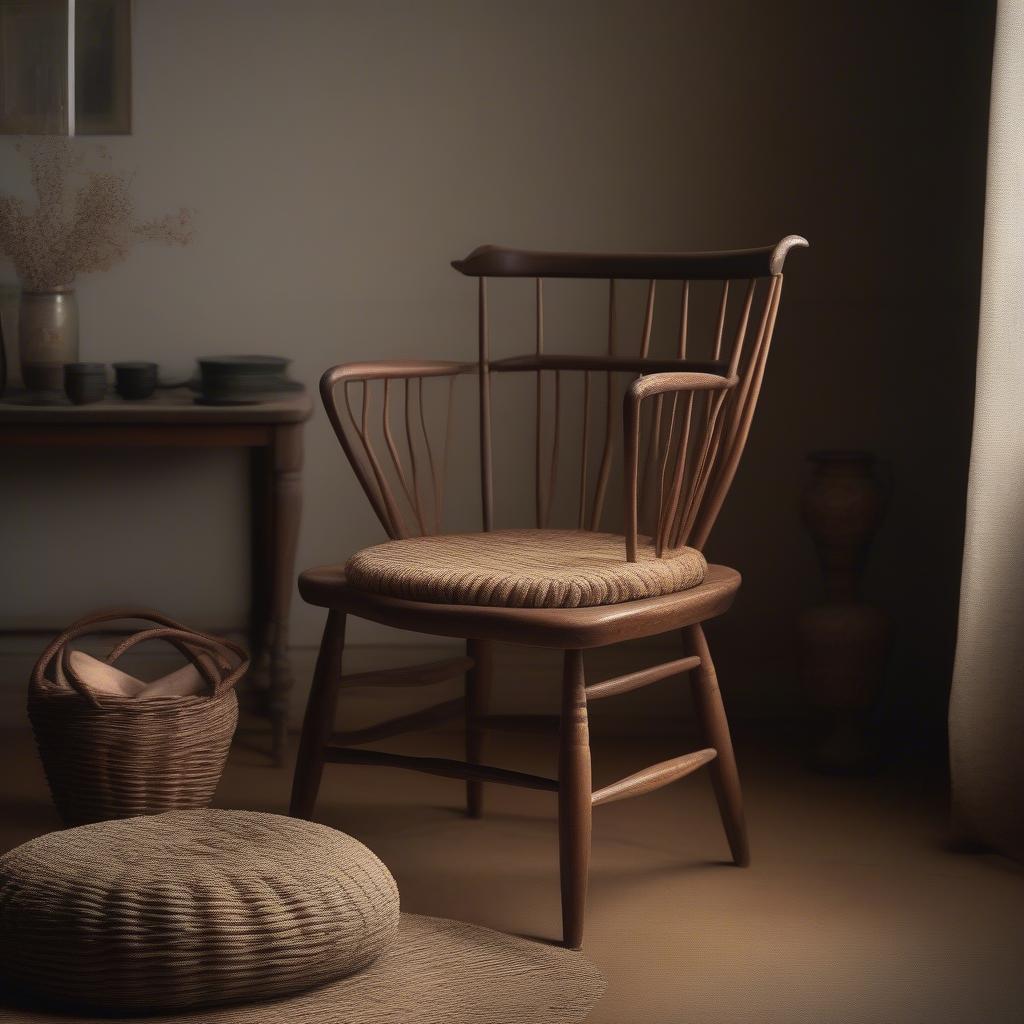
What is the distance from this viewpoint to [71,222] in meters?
3.07

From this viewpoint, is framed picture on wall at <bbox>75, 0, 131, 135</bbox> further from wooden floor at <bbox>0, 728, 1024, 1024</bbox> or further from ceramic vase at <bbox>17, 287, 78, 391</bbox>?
wooden floor at <bbox>0, 728, 1024, 1024</bbox>

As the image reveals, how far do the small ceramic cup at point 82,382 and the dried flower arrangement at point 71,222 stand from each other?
30cm

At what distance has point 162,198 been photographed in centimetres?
309

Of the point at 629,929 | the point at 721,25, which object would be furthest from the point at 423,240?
the point at 629,929

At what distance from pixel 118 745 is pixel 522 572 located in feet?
2.66

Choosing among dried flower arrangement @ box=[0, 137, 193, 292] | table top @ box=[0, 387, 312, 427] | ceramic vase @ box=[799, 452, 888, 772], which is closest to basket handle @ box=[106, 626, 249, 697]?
table top @ box=[0, 387, 312, 427]

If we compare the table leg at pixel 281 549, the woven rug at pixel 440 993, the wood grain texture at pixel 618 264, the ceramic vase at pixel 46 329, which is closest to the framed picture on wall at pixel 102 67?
the ceramic vase at pixel 46 329

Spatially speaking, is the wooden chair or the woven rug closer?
the woven rug

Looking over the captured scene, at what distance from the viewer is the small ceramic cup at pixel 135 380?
2822mm

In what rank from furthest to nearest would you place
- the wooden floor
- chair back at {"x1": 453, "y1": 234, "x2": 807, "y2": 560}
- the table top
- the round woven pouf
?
the table top → chair back at {"x1": 453, "y1": 234, "x2": 807, "y2": 560} → the wooden floor → the round woven pouf

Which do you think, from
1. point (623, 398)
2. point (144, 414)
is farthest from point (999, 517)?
point (144, 414)

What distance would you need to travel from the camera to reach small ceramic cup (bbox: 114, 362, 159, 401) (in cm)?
282

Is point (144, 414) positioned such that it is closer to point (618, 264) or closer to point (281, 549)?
point (281, 549)

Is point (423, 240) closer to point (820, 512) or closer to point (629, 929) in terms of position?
point (820, 512)
